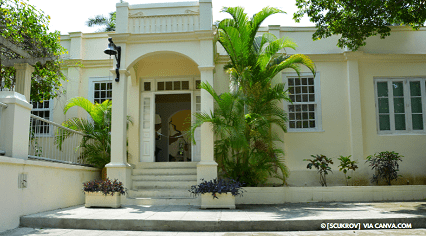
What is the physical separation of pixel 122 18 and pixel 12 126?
155 inches

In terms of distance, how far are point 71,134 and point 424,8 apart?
9118mm

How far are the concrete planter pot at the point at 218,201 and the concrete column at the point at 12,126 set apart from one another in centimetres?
359

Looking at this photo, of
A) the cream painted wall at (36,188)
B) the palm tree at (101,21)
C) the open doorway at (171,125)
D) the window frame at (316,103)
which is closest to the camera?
the cream painted wall at (36,188)

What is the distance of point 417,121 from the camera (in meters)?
10.5

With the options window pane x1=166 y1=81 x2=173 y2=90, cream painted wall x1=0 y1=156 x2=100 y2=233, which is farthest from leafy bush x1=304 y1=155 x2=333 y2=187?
cream painted wall x1=0 y1=156 x2=100 y2=233

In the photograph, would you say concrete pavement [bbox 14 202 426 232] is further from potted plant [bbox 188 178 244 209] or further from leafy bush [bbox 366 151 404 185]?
leafy bush [bbox 366 151 404 185]

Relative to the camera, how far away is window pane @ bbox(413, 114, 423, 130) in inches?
413

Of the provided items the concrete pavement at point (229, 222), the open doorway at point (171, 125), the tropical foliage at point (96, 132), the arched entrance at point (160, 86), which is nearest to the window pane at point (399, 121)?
the concrete pavement at point (229, 222)

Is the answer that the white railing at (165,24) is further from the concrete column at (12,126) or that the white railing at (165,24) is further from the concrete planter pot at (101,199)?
the concrete planter pot at (101,199)

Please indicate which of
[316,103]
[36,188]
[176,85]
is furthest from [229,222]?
[316,103]

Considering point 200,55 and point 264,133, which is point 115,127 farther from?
point 264,133

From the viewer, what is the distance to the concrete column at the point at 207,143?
8.13m

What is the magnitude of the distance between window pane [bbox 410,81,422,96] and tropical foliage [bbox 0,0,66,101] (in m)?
10.2

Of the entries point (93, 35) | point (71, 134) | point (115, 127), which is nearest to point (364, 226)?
point (115, 127)
